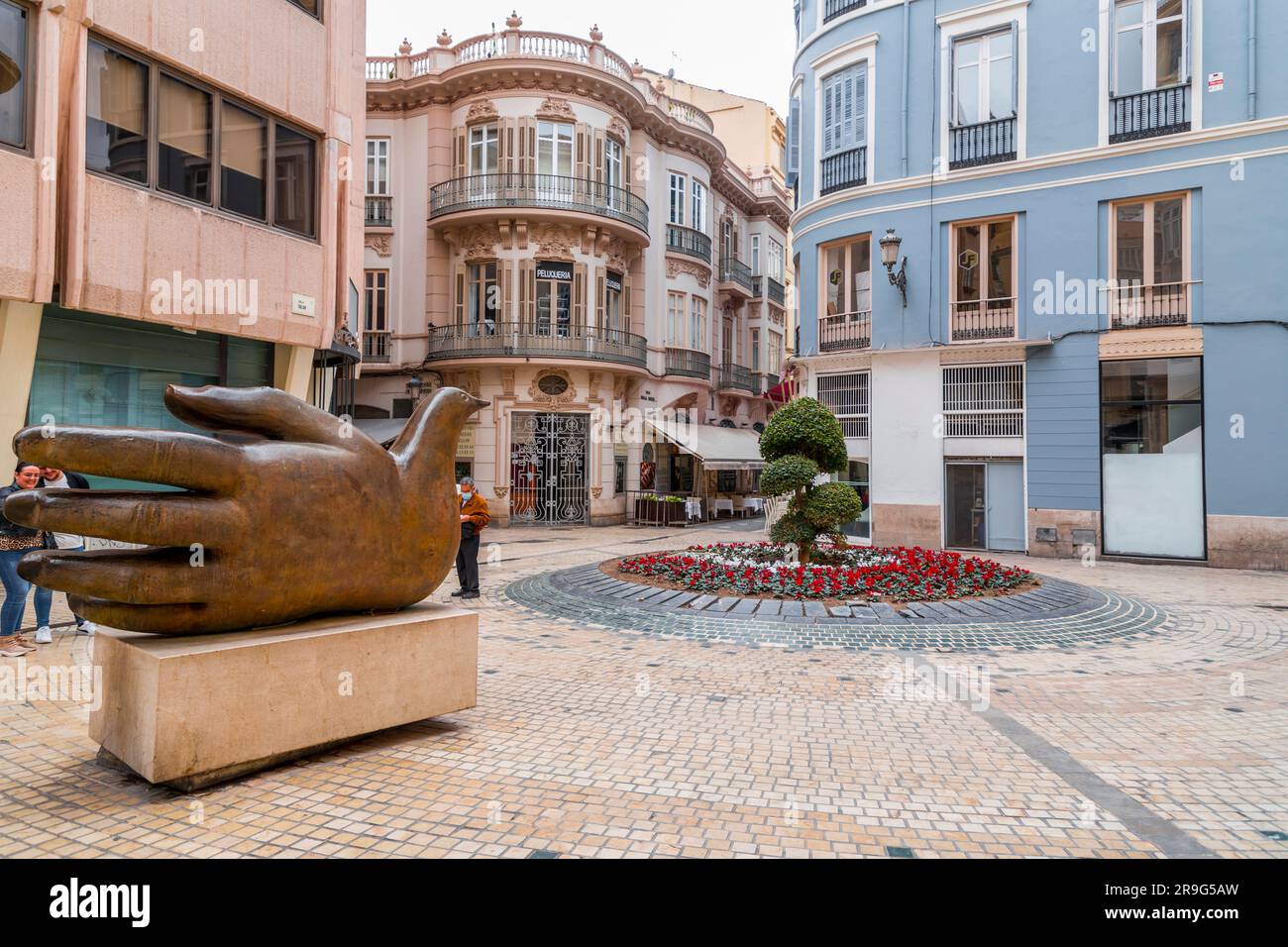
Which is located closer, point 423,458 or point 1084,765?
point 1084,765

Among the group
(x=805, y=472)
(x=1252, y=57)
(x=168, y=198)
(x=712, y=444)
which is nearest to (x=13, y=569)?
(x=168, y=198)

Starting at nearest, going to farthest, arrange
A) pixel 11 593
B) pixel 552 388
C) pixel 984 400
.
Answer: pixel 11 593 < pixel 984 400 < pixel 552 388

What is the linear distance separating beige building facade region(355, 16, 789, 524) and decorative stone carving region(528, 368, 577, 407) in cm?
5

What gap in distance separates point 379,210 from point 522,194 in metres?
5.26

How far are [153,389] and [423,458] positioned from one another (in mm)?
9392

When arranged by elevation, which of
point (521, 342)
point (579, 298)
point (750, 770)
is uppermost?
point (579, 298)

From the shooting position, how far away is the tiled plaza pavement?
12.6 ft

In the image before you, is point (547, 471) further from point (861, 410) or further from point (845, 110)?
point (845, 110)

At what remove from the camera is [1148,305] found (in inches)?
644

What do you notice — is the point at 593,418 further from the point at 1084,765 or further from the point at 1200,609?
the point at 1084,765

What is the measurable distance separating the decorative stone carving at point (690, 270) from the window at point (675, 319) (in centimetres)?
78

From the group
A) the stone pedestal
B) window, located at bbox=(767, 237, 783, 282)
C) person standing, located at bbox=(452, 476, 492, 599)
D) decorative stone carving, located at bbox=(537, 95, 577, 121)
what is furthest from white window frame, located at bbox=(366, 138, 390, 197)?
the stone pedestal

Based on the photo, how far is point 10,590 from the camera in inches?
298

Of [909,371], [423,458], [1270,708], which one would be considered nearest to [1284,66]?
[909,371]
